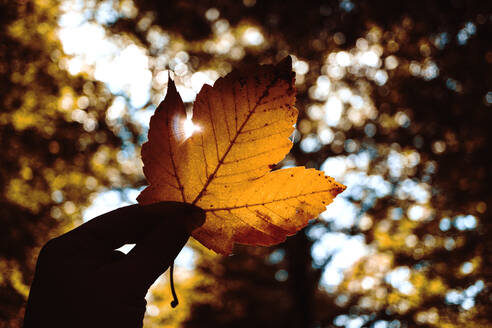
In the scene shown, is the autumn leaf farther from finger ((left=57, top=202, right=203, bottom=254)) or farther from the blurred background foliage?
the blurred background foliage

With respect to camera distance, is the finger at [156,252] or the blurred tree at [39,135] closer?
the finger at [156,252]

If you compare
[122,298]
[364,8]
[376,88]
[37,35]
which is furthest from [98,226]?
[376,88]

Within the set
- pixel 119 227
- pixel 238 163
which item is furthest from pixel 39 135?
pixel 238 163

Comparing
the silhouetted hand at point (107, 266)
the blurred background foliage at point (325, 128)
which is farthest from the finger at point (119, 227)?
the blurred background foliage at point (325, 128)

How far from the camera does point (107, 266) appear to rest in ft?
2.15

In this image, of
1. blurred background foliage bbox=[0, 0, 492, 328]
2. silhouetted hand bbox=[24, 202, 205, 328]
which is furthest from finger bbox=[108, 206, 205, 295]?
blurred background foliage bbox=[0, 0, 492, 328]

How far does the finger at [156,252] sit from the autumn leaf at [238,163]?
0.15 ft

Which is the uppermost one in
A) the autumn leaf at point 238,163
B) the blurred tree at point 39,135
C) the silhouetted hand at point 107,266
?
the blurred tree at point 39,135

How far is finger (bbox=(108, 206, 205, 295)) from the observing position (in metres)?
0.66

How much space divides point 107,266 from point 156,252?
11cm

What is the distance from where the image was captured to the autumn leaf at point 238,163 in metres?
0.64

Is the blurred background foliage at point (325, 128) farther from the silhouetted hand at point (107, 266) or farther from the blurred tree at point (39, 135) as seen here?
the silhouetted hand at point (107, 266)

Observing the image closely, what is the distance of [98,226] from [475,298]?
5035 millimetres

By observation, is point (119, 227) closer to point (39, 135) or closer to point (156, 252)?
point (156, 252)
